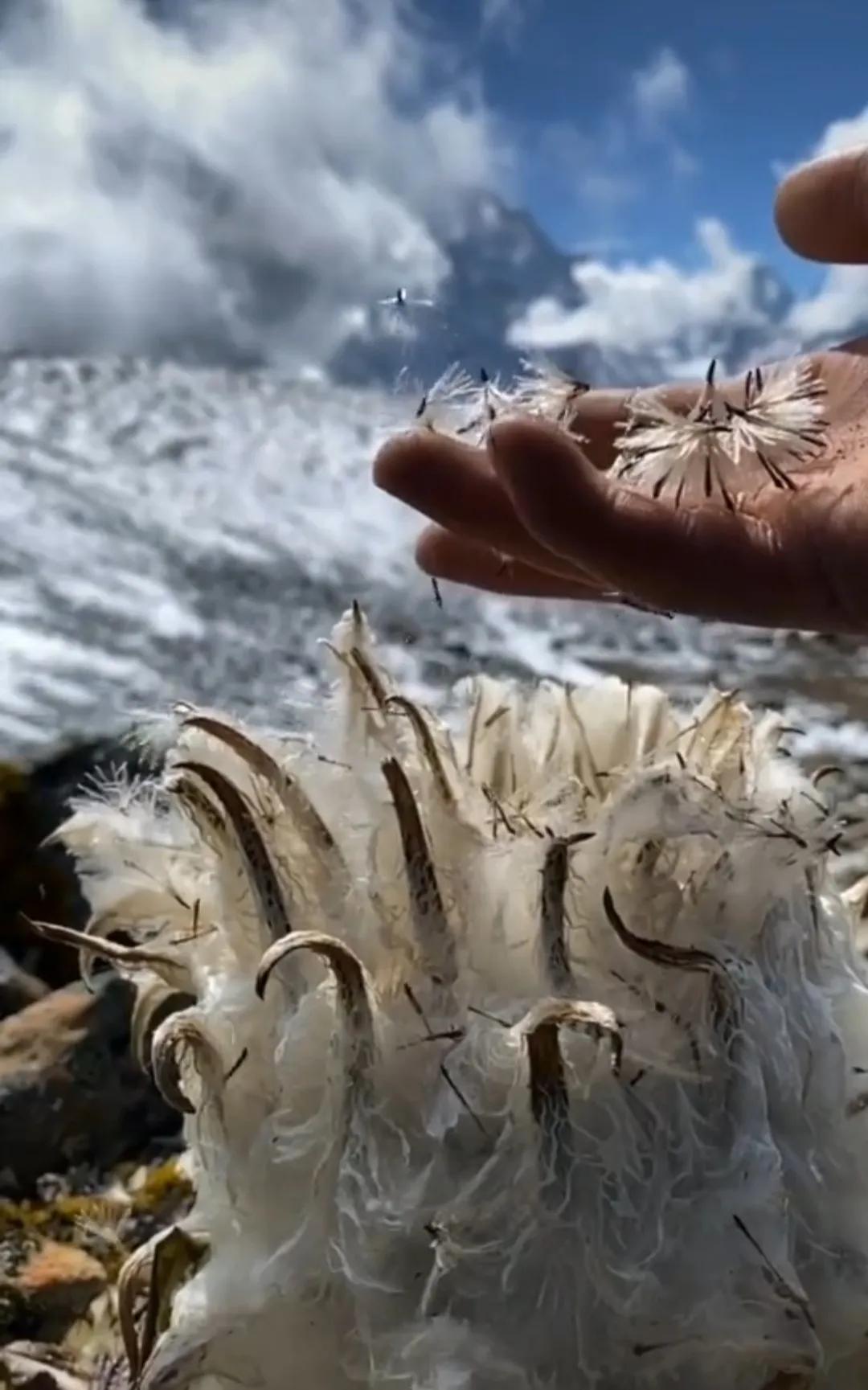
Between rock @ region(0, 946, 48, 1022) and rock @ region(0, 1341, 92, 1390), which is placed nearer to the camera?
rock @ region(0, 1341, 92, 1390)

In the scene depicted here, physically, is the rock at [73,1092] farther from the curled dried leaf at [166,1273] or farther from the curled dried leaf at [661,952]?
the curled dried leaf at [661,952]

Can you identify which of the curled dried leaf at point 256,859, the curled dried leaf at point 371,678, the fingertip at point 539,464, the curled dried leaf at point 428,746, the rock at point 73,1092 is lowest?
the rock at point 73,1092

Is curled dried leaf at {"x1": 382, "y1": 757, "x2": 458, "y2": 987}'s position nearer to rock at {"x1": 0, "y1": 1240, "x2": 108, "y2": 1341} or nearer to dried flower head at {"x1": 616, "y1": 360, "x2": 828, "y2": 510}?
dried flower head at {"x1": 616, "y1": 360, "x2": 828, "y2": 510}

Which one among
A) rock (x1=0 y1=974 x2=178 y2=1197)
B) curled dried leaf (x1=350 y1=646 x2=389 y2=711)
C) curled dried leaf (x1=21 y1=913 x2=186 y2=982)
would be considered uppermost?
curled dried leaf (x1=350 y1=646 x2=389 y2=711)

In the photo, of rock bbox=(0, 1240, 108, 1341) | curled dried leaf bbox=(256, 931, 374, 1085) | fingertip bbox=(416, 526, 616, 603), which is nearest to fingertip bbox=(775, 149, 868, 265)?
fingertip bbox=(416, 526, 616, 603)

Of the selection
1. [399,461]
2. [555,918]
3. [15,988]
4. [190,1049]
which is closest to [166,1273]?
[190,1049]

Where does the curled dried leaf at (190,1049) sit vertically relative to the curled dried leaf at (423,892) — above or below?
below

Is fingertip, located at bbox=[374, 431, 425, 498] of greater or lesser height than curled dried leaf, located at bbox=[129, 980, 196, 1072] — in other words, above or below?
above

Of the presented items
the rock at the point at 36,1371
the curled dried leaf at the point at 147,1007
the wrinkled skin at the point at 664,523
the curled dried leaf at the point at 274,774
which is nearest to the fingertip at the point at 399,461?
the wrinkled skin at the point at 664,523
